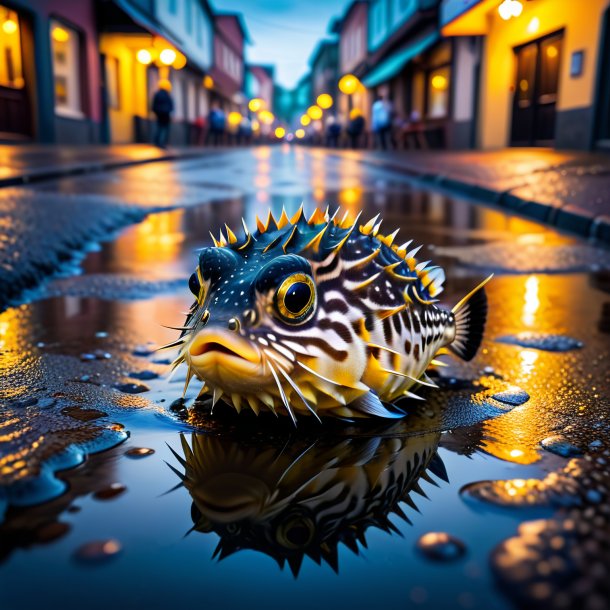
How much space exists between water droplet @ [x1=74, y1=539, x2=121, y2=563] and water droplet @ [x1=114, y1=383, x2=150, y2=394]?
756 millimetres

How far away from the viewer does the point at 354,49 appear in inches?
1704

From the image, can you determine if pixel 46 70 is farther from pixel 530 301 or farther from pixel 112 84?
pixel 530 301

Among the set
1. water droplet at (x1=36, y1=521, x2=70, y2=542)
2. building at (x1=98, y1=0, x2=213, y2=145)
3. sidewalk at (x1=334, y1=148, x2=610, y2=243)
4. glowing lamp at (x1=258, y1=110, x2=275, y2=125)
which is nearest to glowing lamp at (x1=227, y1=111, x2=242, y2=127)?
building at (x1=98, y1=0, x2=213, y2=145)

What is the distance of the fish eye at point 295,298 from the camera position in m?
1.27

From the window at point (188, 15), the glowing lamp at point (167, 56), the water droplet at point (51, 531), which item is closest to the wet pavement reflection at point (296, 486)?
the water droplet at point (51, 531)

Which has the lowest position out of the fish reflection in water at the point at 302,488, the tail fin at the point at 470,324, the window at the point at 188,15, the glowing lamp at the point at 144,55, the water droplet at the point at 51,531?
the fish reflection in water at the point at 302,488

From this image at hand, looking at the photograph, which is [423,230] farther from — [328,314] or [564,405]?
[328,314]

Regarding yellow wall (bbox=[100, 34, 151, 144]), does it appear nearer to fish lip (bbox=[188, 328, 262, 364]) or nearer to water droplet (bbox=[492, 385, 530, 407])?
water droplet (bbox=[492, 385, 530, 407])

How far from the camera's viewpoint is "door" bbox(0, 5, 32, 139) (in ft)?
50.1

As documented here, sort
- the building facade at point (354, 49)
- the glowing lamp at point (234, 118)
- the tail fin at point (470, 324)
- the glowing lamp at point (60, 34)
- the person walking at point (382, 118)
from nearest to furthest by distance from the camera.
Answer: the tail fin at point (470, 324) → the glowing lamp at point (60, 34) → the person walking at point (382, 118) → the building facade at point (354, 49) → the glowing lamp at point (234, 118)

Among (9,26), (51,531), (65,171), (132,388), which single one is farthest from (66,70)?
(51,531)

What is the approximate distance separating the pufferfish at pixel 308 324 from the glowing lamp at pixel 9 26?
16614 mm

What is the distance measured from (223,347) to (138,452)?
28 cm

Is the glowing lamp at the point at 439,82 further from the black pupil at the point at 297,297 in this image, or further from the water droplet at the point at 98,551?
the water droplet at the point at 98,551
